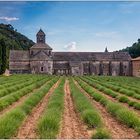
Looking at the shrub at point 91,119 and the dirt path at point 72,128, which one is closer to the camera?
the dirt path at point 72,128

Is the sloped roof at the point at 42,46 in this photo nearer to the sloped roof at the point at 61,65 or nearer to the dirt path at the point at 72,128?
the sloped roof at the point at 61,65

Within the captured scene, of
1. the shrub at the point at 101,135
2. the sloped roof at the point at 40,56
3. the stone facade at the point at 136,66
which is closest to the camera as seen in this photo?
the shrub at the point at 101,135

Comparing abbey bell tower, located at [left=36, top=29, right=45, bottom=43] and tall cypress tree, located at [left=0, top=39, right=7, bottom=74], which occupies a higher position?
abbey bell tower, located at [left=36, top=29, right=45, bottom=43]

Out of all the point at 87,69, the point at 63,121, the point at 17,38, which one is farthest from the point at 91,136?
the point at 17,38

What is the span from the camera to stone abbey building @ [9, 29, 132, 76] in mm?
85125

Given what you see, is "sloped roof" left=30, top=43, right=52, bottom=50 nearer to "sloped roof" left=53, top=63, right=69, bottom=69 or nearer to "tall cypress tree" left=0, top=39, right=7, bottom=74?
"sloped roof" left=53, top=63, right=69, bottom=69

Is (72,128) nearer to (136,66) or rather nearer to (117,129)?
(117,129)

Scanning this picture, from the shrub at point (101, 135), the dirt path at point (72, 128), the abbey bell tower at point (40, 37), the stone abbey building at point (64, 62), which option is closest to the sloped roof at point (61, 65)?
the stone abbey building at point (64, 62)

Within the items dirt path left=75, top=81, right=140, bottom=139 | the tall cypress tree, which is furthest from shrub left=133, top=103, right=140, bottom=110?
the tall cypress tree

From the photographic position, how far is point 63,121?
12.1 metres

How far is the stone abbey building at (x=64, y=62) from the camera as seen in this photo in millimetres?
85125

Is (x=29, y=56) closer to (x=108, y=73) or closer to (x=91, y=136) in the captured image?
(x=108, y=73)

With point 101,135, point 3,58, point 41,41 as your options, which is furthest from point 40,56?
point 101,135

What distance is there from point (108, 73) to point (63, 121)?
269 feet
